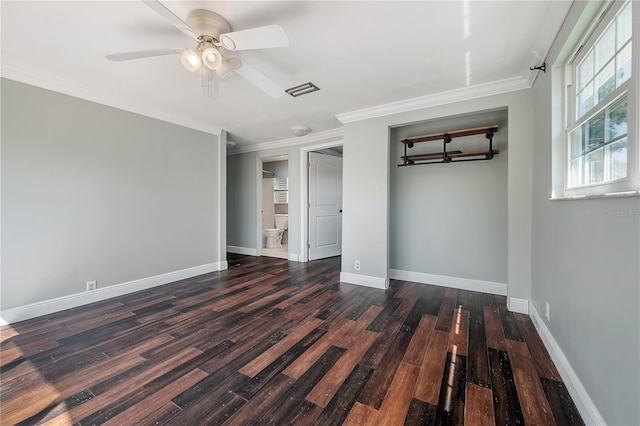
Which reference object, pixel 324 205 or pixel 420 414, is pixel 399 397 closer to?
pixel 420 414

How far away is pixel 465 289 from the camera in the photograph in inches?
129

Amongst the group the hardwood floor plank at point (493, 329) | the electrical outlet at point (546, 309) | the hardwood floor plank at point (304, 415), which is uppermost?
the electrical outlet at point (546, 309)

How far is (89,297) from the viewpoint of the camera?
2.88 metres

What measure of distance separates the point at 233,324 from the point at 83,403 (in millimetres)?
1075

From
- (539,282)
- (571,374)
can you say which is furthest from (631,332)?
→ (539,282)

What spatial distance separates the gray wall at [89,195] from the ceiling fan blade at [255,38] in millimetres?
2335

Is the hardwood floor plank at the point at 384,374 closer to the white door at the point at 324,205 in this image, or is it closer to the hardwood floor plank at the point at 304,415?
the hardwood floor plank at the point at 304,415

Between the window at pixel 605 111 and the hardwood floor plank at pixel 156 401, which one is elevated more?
the window at pixel 605 111

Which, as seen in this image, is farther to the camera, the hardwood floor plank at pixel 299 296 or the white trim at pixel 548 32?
the hardwood floor plank at pixel 299 296

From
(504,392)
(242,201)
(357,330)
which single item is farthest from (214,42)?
(242,201)

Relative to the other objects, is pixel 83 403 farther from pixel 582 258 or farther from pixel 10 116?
pixel 582 258

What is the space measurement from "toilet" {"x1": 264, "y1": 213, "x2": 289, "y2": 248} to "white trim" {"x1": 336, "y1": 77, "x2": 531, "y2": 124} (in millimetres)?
3964

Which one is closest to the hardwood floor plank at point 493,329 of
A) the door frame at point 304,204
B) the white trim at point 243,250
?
the door frame at point 304,204

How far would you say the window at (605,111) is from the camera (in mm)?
1095
